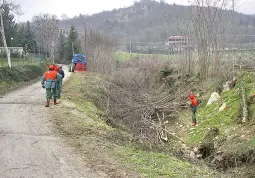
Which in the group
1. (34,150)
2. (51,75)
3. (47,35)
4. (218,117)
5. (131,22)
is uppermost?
(131,22)

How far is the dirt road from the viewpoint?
736cm

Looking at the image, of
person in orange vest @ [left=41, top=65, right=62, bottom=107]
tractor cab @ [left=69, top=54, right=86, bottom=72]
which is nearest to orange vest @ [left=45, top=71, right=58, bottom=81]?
person in orange vest @ [left=41, top=65, right=62, bottom=107]

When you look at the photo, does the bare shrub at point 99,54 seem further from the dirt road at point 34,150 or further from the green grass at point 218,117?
the dirt road at point 34,150

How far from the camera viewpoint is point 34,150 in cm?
877

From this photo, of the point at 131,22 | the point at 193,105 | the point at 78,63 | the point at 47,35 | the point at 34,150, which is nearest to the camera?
the point at 34,150

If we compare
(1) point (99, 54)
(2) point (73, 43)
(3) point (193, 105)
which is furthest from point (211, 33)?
(2) point (73, 43)

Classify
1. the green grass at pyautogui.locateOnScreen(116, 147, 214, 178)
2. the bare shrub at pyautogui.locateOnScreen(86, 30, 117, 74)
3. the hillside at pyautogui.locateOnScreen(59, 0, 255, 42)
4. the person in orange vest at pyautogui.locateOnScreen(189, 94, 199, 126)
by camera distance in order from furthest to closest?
the hillside at pyautogui.locateOnScreen(59, 0, 255, 42) < the bare shrub at pyautogui.locateOnScreen(86, 30, 117, 74) < the person in orange vest at pyautogui.locateOnScreen(189, 94, 199, 126) < the green grass at pyautogui.locateOnScreen(116, 147, 214, 178)

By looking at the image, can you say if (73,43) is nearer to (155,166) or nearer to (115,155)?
(115,155)

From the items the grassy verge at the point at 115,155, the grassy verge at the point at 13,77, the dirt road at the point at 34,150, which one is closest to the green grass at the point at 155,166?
the grassy verge at the point at 115,155

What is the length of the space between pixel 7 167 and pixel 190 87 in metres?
19.8

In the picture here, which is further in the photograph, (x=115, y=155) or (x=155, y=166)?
(x=115, y=155)

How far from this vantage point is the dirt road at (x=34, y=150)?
7.36 m

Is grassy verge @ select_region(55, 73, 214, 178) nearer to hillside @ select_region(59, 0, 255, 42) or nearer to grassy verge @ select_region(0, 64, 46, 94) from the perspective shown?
grassy verge @ select_region(0, 64, 46, 94)

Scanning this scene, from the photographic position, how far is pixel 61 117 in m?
12.6
